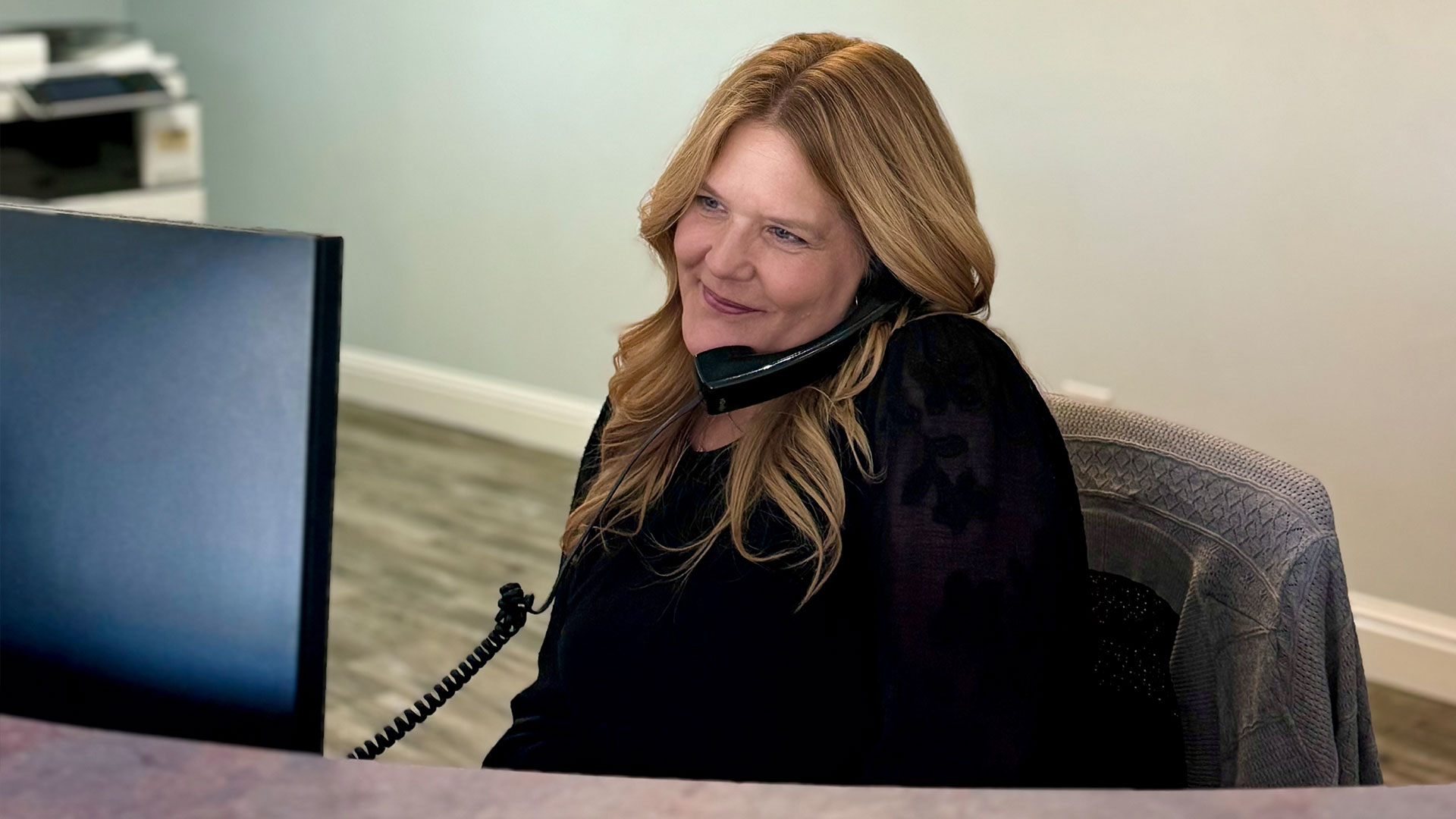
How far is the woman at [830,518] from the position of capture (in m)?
1.01

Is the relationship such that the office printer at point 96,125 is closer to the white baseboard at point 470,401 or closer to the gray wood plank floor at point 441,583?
the white baseboard at point 470,401

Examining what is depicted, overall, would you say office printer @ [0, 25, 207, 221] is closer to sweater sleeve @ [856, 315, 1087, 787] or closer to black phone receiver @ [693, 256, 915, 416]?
black phone receiver @ [693, 256, 915, 416]

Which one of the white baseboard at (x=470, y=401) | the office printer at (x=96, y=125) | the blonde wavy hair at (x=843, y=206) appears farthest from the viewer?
the white baseboard at (x=470, y=401)

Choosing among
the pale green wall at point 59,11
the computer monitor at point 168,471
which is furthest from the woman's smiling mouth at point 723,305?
the pale green wall at point 59,11

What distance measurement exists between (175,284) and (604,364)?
11.2 feet

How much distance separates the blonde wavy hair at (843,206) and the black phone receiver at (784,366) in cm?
1

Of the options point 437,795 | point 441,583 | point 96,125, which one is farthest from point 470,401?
point 437,795

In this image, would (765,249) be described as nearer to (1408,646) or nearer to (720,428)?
(720,428)

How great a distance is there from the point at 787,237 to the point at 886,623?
13.9 inches

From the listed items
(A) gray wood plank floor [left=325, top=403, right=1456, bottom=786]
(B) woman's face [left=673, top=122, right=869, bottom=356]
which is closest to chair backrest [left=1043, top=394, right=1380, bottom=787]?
(B) woman's face [left=673, top=122, right=869, bottom=356]

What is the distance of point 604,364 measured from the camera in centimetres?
399

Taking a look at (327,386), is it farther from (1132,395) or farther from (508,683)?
(1132,395)

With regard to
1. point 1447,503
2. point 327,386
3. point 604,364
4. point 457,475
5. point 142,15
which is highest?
point 327,386

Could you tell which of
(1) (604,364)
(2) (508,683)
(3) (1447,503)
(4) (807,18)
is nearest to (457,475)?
(1) (604,364)
